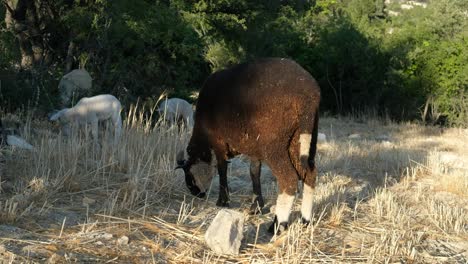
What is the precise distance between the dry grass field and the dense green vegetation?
4.46m

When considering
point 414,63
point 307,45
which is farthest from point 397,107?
point 307,45

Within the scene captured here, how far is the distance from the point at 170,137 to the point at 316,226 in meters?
3.67

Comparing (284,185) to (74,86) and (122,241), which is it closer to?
(122,241)

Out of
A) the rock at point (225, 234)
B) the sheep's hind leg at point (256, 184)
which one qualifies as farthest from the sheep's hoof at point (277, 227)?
the sheep's hind leg at point (256, 184)

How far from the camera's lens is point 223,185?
20.8 ft

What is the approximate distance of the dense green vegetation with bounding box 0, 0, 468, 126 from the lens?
1391 cm

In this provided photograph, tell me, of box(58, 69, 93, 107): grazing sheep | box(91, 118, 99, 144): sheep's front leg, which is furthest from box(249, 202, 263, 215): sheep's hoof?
box(58, 69, 93, 107): grazing sheep

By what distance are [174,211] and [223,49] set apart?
1747cm

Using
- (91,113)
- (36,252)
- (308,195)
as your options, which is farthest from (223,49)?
(36,252)

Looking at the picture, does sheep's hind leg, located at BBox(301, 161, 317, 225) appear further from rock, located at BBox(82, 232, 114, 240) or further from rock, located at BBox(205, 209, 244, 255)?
rock, located at BBox(82, 232, 114, 240)

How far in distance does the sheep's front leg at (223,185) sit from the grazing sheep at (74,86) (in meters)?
6.80

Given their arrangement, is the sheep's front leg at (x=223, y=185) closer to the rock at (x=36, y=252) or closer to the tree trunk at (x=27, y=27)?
the rock at (x=36, y=252)

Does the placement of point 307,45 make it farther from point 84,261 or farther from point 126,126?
point 84,261

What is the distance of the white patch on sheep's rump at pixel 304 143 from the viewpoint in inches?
213
